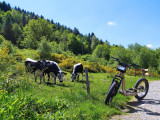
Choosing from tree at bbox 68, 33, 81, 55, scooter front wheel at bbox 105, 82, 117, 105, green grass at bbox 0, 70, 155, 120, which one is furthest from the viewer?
tree at bbox 68, 33, 81, 55

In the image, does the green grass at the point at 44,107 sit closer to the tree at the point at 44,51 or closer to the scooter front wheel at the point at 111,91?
the scooter front wheel at the point at 111,91

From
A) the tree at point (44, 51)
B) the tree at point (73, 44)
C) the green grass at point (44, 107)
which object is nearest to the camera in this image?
the green grass at point (44, 107)

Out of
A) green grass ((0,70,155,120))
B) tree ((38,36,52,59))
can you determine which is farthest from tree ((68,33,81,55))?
green grass ((0,70,155,120))

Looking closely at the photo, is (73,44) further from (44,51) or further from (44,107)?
(44,107)

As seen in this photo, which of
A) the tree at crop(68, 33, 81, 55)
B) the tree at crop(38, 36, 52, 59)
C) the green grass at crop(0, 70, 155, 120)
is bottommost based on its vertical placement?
the green grass at crop(0, 70, 155, 120)

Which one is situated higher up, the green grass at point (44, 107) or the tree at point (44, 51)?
the tree at point (44, 51)

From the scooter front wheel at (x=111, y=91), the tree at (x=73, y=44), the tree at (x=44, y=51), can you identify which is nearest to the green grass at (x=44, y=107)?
the scooter front wheel at (x=111, y=91)

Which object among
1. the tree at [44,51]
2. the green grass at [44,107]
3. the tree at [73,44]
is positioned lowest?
the green grass at [44,107]

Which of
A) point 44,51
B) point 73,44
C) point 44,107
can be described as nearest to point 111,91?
point 44,107

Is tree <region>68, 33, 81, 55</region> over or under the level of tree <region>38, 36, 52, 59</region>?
over

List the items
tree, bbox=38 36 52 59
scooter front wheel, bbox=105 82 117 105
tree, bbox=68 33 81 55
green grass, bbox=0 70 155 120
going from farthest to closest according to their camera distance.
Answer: tree, bbox=68 33 81 55, tree, bbox=38 36 52 59, scooter front wheel, bbox=105 82 117 105, green grass, bbox=0 70 155 120

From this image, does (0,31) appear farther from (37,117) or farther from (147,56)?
(37,117)

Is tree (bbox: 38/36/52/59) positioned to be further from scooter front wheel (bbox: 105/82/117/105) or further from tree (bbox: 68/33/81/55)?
tree (bbox: 68/33/81/55)

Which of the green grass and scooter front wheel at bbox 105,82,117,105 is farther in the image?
scooter front wheel at bbox 105,82,117,105
